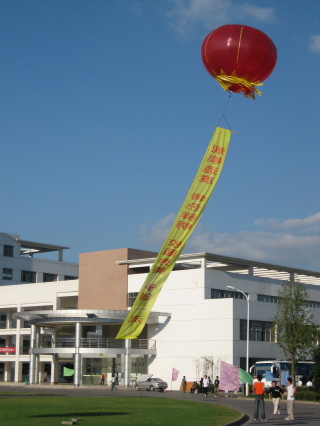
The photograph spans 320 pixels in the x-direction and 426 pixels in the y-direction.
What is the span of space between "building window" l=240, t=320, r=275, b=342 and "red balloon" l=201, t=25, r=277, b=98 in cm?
4115

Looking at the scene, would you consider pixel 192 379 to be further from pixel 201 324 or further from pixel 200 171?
pixel 200 171

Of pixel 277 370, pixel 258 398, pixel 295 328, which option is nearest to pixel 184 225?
pixel 258 398

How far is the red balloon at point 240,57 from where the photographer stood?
2622cm

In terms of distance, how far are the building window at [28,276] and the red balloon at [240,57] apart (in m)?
73.4

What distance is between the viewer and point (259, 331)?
67688 mm

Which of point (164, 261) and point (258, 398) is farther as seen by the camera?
point (258, 398)

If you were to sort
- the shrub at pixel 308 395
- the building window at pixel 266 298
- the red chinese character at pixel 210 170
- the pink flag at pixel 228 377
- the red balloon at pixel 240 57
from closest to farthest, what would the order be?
the red chinese character at pixel 210 170, the red balloon at pixel 240 57, the pink flag at pixel 228 377, the shrub at pixel 308 395, the building window at pixel 266 298

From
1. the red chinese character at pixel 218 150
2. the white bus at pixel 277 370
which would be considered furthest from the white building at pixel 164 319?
the red chinese character at pixel 218 150

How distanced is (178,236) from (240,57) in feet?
21.0

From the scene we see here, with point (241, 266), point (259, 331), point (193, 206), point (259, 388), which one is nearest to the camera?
point (193, 206)

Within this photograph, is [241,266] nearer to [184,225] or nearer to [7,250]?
[7,250]

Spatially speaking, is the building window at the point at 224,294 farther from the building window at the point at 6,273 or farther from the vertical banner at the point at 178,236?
the vertical banner at the point at 178,236

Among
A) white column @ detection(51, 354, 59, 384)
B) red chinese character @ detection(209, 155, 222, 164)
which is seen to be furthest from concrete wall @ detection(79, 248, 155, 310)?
red chinese character @ detection(209, 155, 222, 164)

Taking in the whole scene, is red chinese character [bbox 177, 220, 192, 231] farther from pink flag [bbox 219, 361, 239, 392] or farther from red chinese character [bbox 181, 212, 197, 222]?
pink flag [bbox 219, 361, 239, 392]
